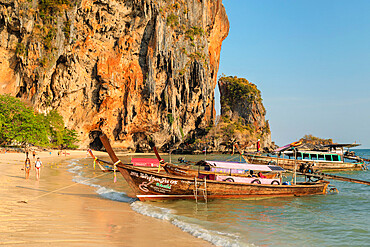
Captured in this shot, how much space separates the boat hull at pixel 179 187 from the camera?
1213 centimetres

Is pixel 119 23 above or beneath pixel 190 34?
beneath

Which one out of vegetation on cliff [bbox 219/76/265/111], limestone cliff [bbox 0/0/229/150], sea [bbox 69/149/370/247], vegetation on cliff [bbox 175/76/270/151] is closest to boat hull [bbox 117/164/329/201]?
sea [bbox 69/149/370/247]

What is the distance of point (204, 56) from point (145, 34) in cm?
2263

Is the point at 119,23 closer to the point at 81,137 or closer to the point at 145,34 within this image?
the point at 145,34

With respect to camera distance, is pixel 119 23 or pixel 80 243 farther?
pixel 119 23

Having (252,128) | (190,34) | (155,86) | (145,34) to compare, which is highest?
(190,34)

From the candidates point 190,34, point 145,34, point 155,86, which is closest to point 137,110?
point 155,86

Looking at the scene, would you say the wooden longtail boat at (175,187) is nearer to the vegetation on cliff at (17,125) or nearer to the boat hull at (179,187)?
the boat hull at (179,187)

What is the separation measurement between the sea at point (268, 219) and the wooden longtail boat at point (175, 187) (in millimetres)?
375

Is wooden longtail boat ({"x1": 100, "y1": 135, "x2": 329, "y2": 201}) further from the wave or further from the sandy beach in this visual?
the sandy beach

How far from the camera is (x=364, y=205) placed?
14.1 meters

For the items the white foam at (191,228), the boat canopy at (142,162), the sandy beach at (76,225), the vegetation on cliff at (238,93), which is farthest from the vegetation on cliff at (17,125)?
the vegetation on cliff at (238,93)

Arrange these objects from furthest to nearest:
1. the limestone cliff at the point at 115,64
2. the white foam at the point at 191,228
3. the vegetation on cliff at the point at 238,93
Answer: the vegetation on cliff at the point at 238,93 → the limestone cliff at the point at 115,64 → the white foam at the point at 191,228

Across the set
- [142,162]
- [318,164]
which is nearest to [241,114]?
[318,164]
